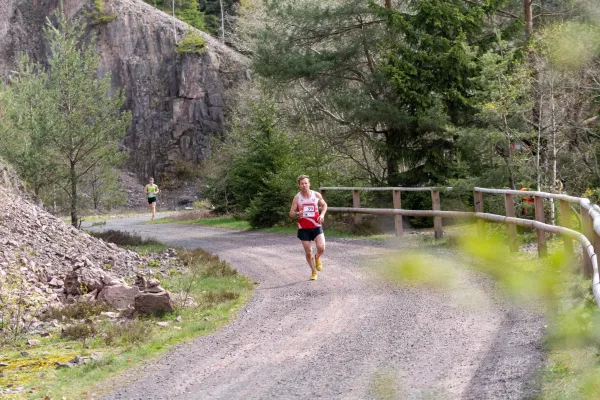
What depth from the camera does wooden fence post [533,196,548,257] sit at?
12.2 meters

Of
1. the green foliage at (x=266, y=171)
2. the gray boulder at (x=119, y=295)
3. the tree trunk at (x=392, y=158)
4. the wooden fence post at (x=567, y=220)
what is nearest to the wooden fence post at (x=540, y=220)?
the wooden fence post at (x=567, y=220)

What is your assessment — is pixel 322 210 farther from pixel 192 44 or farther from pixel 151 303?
pixel 192 44

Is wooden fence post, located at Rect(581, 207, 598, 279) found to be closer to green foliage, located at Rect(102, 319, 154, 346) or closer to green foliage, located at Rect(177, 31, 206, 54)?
green foliage, located at Rect(102, 319, 154, 346)

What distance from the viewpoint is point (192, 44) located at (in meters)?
65.8

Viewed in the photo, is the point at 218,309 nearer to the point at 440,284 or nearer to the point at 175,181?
the point at 440,284

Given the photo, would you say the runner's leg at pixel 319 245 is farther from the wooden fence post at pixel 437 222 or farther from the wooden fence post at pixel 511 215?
the wooden fence post at pixel 437 222

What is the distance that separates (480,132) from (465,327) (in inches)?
469

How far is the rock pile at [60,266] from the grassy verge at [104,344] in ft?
2.05

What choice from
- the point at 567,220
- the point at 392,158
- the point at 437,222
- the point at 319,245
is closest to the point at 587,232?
the point at 567,220

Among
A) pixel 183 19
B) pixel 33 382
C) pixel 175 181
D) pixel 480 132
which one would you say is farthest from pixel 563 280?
pixel 183 19

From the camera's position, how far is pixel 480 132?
62.8ft

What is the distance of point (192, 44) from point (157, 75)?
206 inches

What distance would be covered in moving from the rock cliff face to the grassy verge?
2140 inches

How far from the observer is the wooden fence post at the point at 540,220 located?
40.1 feet
